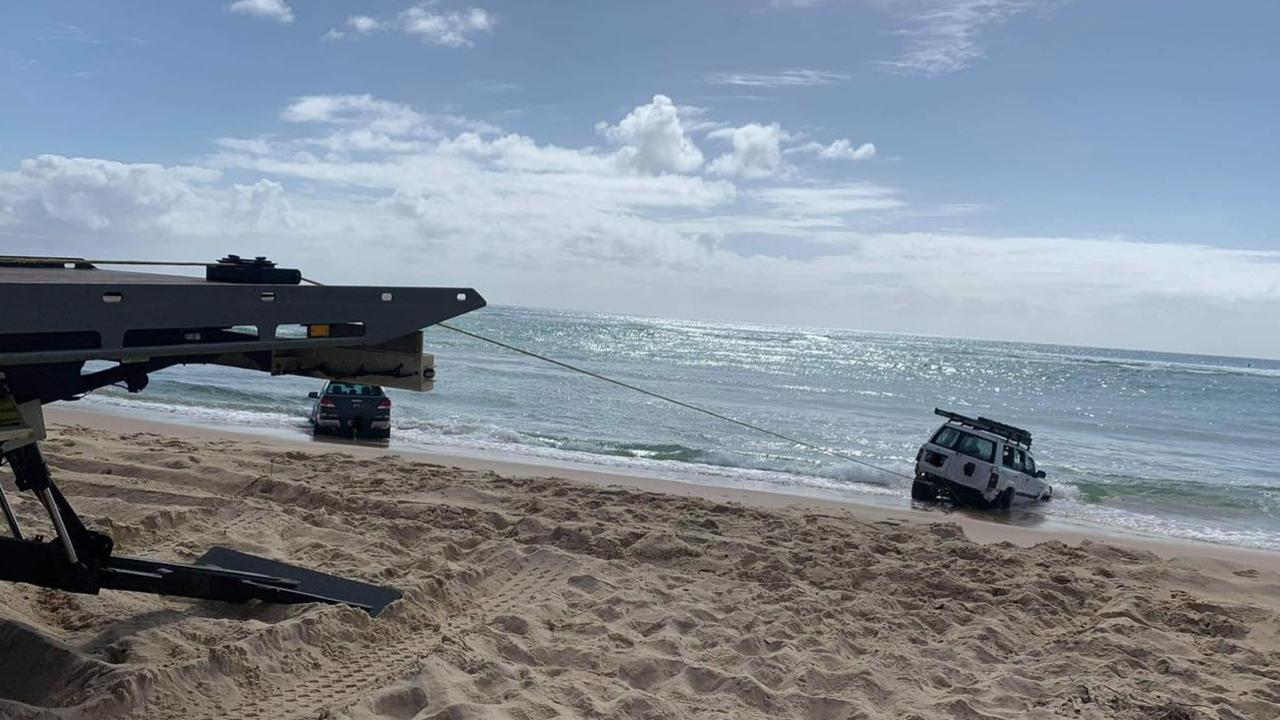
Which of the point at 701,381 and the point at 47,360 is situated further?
the point at 701,381

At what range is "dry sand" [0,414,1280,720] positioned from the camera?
4688 mm

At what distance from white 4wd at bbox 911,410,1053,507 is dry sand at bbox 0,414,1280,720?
20.1 feet

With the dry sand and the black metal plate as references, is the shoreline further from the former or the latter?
the black metal plate

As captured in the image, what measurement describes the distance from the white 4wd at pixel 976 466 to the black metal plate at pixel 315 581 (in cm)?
1237

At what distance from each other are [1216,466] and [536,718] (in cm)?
2859

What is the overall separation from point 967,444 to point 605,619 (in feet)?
41.3

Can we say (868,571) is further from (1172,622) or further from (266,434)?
(266,434)

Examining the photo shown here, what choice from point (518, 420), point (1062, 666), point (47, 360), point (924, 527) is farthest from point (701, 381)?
point (47, 360)

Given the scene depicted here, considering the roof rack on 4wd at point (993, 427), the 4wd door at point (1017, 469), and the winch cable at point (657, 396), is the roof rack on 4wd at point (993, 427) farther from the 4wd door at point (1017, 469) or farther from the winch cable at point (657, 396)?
the winch cable at point (657, 396)

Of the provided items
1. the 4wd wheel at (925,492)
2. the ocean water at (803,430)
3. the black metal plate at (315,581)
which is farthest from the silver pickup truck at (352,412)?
the black metal plate at (315,581)

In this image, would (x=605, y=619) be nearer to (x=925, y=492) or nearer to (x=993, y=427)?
(x=925, y=492)

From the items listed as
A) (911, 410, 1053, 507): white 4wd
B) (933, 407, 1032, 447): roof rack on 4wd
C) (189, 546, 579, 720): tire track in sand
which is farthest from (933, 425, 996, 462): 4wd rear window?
(189, 546, 579, 720): tire track in sand

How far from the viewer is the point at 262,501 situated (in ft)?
28.6

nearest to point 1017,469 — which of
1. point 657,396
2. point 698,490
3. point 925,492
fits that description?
point 925,492
